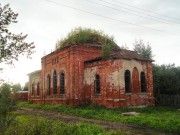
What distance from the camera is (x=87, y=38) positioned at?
27062 millimetres

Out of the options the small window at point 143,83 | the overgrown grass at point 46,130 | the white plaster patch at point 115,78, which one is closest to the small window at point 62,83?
the white plaster patch at point 115,78

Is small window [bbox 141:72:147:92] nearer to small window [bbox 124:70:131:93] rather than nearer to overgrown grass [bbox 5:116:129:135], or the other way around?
small window [bbox 124:70:131:93]

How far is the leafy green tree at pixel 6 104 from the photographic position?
7.55m

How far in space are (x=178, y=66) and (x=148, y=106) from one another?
9.28 meters

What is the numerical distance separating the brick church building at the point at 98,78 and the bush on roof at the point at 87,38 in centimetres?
208

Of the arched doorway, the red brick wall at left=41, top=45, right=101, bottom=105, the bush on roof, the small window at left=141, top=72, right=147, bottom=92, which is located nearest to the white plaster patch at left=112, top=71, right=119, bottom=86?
the arched doorway

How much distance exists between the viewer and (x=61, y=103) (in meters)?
25.2

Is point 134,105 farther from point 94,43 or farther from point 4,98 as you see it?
point 4,98

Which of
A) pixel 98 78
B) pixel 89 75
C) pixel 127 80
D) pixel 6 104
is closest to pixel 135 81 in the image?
pixel 127 80

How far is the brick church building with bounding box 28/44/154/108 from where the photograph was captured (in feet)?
67.7

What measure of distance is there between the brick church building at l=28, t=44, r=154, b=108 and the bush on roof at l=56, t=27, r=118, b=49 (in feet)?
6.81

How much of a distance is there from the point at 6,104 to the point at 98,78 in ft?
49.4

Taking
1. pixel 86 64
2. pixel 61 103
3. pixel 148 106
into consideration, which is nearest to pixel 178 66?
pixel 148 106

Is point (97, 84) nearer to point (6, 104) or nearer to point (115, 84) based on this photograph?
point (115, 84)
